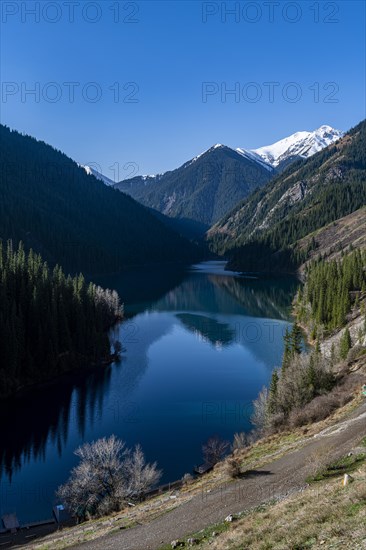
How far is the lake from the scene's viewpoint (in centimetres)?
4981

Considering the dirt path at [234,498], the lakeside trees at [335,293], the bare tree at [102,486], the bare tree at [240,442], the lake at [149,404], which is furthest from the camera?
the lakeside trees at [335,293]

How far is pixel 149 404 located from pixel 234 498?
38.8m

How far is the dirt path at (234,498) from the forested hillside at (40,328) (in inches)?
2017

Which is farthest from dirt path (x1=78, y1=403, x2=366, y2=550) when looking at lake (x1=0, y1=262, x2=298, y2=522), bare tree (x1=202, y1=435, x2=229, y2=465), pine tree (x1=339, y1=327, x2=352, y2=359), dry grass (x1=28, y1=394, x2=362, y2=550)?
pine tree (x1=339, y1=327, x2=352, y2=359)

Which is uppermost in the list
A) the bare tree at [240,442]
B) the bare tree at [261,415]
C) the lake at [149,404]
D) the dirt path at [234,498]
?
the dirt path at [234,498]

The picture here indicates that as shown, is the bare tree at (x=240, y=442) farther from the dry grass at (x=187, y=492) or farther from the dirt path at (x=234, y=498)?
the dirt path at (x=234, y=498)

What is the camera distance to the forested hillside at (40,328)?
76.8 meters

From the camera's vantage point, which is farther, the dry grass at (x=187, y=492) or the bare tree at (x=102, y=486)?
the bare tree at (x=102, y=486)

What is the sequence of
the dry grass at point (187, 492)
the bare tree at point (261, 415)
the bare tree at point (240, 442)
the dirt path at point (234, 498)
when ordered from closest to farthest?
1. the dirt path at point (234, 498)
2. the dry grass at point (187, 492)
3. the bare tree at point (240, 442)
4. the bare tree at point (261, 415)

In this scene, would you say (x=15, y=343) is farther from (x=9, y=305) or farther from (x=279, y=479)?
(x=279, y=479)

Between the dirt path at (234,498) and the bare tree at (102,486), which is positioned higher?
the dirt path at (234,498)

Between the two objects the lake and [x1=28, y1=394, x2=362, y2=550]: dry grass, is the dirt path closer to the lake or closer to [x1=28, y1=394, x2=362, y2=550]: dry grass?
[x1=28, y1=394, x2=362, y2=550]: dry grass

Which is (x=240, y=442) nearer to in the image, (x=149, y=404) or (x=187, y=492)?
(x=187, y=492)

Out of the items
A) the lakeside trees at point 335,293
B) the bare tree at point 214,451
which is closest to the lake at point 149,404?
the bare tree at point 214,451
